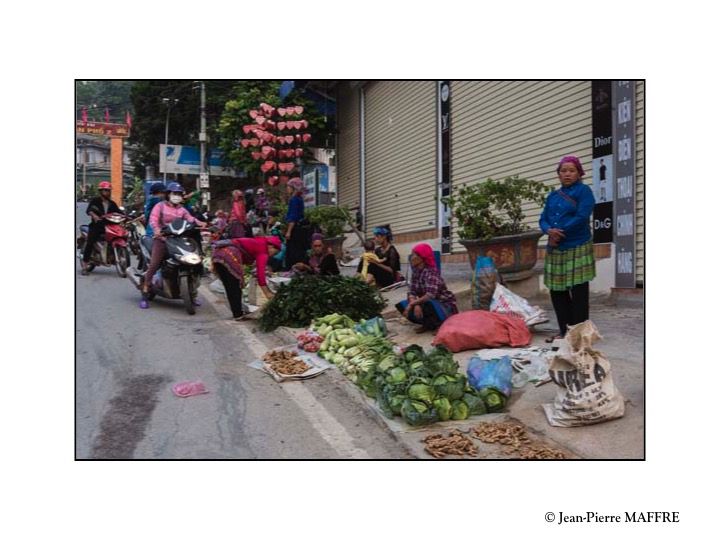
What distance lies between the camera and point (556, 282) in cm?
529

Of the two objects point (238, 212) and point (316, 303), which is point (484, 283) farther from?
point (238, 212)

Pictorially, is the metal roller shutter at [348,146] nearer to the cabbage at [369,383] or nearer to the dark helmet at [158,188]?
the dark helmet at [158,188]

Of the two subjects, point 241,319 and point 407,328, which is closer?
point 407,328

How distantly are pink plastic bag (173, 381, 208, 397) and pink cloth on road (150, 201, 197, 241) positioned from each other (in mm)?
3533

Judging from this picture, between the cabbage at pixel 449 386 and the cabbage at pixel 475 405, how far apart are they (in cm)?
6

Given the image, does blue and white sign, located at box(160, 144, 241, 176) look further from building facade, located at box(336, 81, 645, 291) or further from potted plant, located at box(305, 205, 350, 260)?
potted plant, located at box(305, 205, 350, 260)

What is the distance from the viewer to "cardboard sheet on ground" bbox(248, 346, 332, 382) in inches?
206

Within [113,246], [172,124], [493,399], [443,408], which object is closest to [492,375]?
[493,399]

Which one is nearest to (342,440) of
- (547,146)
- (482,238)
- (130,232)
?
(482,238)

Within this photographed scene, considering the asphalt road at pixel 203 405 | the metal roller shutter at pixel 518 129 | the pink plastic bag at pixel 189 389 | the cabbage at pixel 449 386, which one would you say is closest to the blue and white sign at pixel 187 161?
the metal roller shutter at pixel 518 129

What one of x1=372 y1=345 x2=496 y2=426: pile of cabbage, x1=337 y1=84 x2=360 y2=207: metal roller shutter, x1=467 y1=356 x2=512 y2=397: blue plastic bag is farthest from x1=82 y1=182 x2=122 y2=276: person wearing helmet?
x1=467 y1=356 x2=512 y2=397: blue plastic bag

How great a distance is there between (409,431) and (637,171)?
417 centimetres

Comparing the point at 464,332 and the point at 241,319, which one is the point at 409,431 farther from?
the point at 241,319

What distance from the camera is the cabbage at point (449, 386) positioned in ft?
13.4
